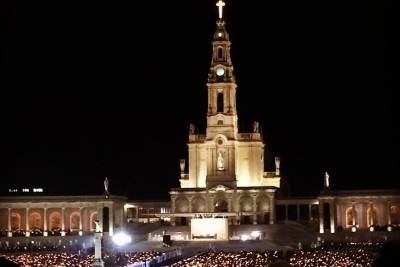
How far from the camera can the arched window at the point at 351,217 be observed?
83.0 metres

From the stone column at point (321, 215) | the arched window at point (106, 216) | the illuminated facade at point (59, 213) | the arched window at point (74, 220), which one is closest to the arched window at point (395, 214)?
the stone column at point (321, 215)

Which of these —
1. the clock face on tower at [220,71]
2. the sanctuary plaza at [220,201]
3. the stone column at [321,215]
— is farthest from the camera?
the clock face on tower at [220,71]

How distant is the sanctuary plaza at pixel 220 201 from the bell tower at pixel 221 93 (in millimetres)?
104

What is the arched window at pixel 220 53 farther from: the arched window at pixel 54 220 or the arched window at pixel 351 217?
the arched window at pixel 54 220

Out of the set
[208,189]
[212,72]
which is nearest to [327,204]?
[208,189]

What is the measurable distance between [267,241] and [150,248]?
32.5ft

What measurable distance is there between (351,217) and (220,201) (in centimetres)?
1338

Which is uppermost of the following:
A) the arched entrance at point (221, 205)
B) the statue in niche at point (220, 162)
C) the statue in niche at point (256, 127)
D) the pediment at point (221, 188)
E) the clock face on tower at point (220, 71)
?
the clock face on tower at point (220, 71)

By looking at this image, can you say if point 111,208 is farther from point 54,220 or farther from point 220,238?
point 220,238

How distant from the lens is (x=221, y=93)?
8581 centimetres

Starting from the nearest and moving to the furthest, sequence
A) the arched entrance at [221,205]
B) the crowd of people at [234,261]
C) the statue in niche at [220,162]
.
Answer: the crowd of people at [234,261] → the arched entrance at [221,205] → the statue in niche at [220,162]

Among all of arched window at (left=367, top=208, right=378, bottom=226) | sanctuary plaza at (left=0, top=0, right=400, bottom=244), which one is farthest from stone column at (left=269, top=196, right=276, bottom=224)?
arched window at (left=367, top=208, right=378, bottom=226)

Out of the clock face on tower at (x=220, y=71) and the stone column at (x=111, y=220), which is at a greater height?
the clock face on tower at (x=220, y=71)

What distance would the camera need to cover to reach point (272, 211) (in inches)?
3248
